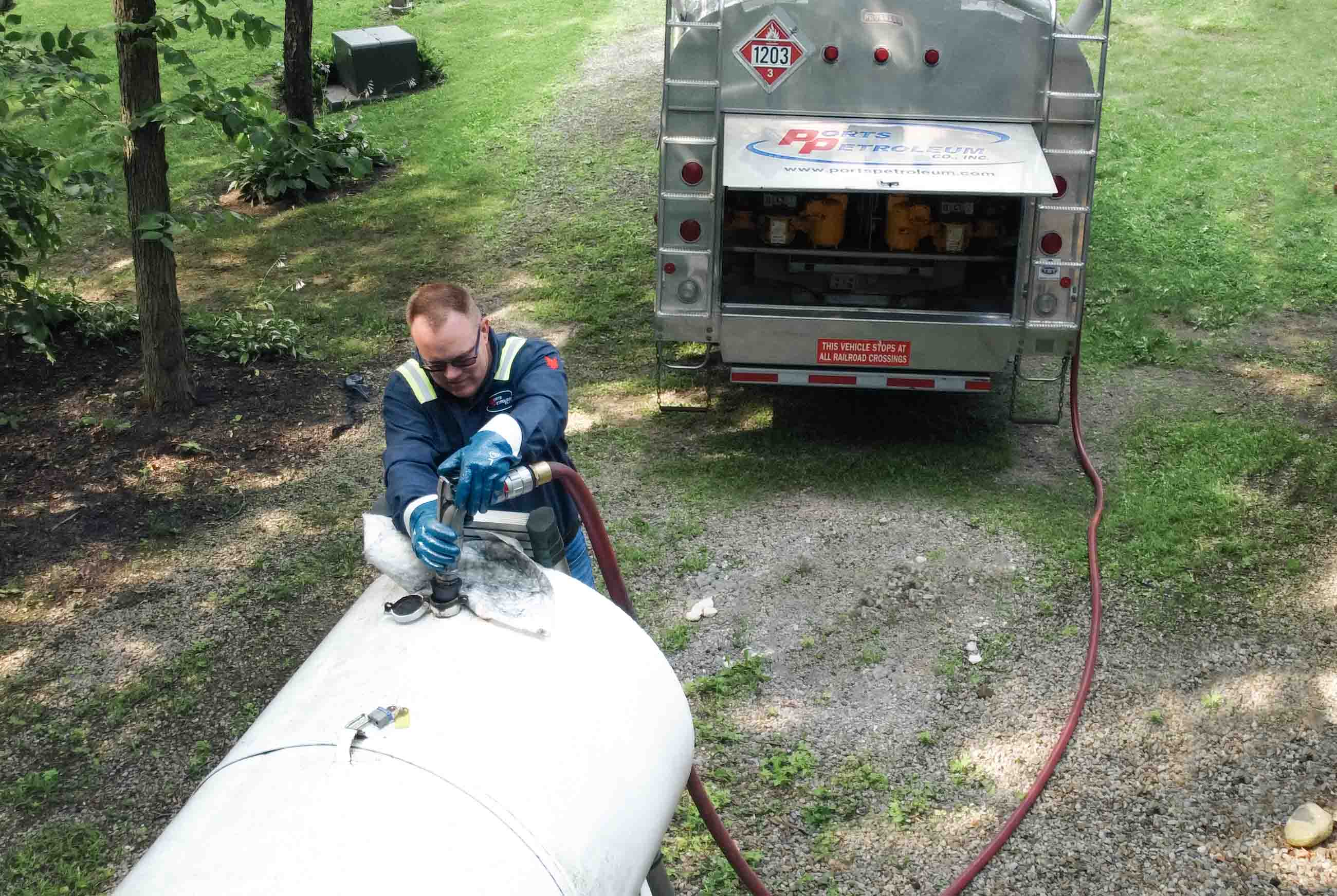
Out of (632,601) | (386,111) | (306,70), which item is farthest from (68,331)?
(386,111)

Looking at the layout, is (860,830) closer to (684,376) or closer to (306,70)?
(684,376)

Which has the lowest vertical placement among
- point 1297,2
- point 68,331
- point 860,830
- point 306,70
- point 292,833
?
point 860,830

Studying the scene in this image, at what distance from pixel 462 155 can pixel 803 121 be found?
6641mm

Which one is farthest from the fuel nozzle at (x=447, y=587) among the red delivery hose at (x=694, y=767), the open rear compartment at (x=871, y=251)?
the open rear compartment at (x=871, y=251)

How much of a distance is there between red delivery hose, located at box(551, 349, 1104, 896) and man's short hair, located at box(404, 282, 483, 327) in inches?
22.5

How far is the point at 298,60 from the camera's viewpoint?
11477 mm

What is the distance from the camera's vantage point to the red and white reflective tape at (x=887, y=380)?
6594mm

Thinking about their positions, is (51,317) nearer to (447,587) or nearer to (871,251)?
(871,251)

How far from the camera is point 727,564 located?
580cm

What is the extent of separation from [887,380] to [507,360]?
11.3 ft

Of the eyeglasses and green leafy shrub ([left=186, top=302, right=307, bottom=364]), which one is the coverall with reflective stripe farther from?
green leafy shrub ([left=186, top=302, right=307, bottom=364])

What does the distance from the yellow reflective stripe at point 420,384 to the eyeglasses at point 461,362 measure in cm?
10

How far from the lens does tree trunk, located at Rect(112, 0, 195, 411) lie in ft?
20.9

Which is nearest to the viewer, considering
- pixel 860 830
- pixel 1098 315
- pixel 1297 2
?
pixel 860 830
